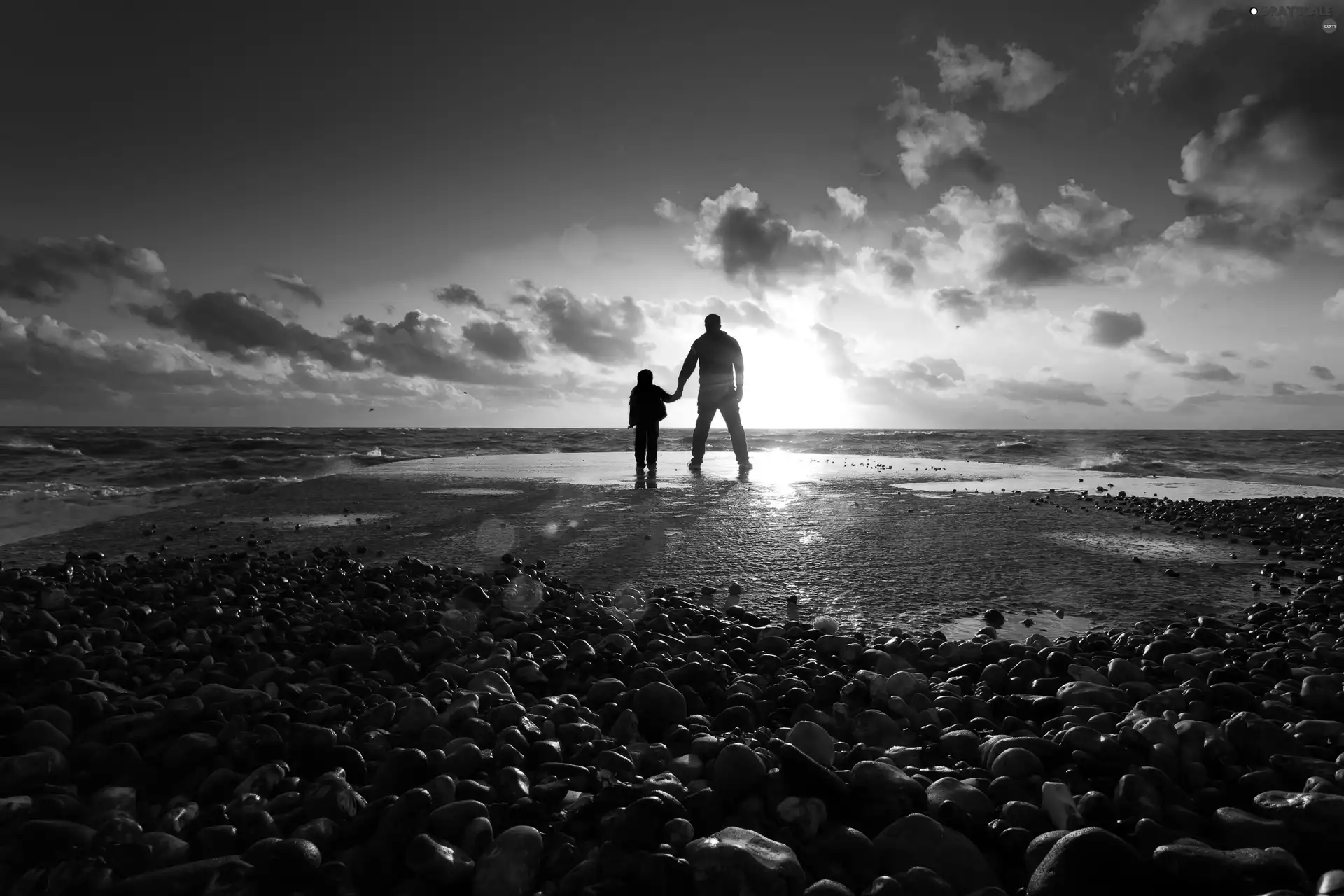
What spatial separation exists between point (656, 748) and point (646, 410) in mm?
10311

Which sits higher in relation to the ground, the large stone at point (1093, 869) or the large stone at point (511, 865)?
the large stone at point (1093, 869)

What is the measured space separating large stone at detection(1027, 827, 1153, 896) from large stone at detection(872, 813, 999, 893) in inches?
4.4

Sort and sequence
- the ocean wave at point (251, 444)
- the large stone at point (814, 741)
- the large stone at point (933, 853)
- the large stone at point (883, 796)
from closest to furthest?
the large stone at point (933, 853) < the large stone at point (883, 796) < the large stone at point (814, 741) < the ocean wave at point (251, 444)

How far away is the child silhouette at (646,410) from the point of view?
12211 millimetres

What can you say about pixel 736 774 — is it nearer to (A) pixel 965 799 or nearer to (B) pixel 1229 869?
(A) pixel 965 799

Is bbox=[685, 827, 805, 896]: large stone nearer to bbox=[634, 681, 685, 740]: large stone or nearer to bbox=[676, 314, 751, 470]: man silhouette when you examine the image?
bbox=[634, 681, 685, 740]: large stone

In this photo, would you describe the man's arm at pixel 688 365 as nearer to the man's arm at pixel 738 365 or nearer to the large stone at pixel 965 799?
the man's arm at pixel 738 365

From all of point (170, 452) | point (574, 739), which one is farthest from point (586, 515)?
point (170, 452)

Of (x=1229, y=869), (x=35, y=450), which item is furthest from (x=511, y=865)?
(x=35, y=450)

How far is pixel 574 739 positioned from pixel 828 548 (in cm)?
335

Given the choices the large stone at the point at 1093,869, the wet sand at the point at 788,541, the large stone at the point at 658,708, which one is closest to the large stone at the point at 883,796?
the large stone at the point at 1093,869

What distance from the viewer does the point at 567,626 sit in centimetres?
339

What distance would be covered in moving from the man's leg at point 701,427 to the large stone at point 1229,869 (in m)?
10.7

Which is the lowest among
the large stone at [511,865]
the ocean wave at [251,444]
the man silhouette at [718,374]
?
the large stone at [511,865]
